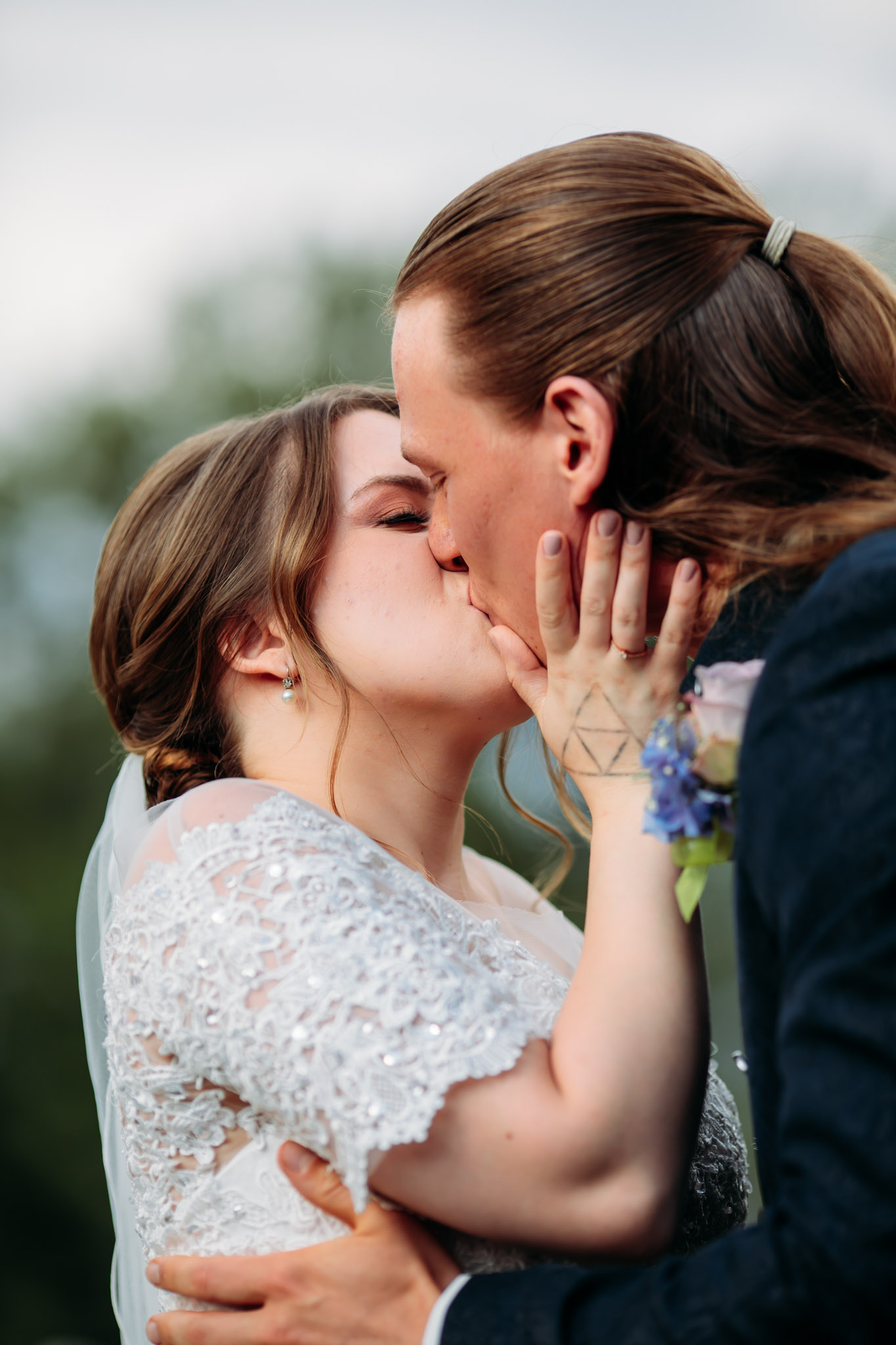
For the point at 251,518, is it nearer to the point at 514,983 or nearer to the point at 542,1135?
the point at 514,983

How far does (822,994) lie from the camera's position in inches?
51.4

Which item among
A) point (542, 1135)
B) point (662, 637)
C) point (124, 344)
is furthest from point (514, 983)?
point (124, 344)

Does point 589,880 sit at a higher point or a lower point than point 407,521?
lower

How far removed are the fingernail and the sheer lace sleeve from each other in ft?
0.23

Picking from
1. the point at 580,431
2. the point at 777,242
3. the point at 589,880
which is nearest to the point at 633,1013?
the point at 589,880

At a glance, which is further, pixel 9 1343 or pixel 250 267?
pixel 250 267

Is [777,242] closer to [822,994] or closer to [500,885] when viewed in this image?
[822,994]

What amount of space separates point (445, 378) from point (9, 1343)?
10.3 m

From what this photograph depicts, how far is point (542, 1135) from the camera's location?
66.1 inches

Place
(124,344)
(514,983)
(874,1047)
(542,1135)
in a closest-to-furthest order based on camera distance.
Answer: (874,1047) < (542,1135) < (514,983) < (124,344)

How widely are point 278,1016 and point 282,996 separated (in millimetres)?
30

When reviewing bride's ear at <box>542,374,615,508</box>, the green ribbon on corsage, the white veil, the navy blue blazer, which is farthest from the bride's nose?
the navy blue blazer

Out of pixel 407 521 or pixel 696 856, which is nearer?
pixel 696 856

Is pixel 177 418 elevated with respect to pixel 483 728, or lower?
lower
